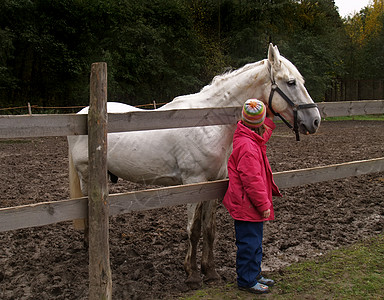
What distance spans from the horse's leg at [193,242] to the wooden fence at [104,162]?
0.48 meters

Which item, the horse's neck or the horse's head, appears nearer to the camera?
the horse's head

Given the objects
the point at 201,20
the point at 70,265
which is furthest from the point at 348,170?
the point at 201,20

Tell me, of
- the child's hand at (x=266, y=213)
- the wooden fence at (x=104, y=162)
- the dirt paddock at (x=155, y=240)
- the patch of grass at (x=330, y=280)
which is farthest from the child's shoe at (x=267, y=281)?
the wooden fence at (x=104, y=162)

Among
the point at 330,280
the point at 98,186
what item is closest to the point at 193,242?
the point at 330,280

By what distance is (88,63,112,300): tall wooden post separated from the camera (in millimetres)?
2443

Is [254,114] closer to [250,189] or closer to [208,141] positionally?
[250,189]

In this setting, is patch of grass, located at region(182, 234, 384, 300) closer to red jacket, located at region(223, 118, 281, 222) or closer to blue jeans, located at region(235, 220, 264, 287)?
blue jeans, located at region(235, 220, 264, 287)

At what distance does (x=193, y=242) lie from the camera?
3566 millimetres

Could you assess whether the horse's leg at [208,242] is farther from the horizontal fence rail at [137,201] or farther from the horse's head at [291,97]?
the horse's head at [291,97]

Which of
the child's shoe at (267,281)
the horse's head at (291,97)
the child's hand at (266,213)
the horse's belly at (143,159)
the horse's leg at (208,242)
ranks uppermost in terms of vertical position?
the horse's head at (291,97)

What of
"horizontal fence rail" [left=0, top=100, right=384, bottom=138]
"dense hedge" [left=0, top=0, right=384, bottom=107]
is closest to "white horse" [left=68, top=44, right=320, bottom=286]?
"horizontal fence rail" [left=0, top=100, right=384, bottom=138]

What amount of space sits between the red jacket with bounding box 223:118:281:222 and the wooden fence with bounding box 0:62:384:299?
202 mm

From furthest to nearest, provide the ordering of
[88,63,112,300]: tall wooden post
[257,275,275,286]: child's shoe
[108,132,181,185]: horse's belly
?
[108,132,181,185]: horse's belly < [257,275,275,286]: child's shoe < [88,63,112,300]: tall wooden post

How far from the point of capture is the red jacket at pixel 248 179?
2797 mm
